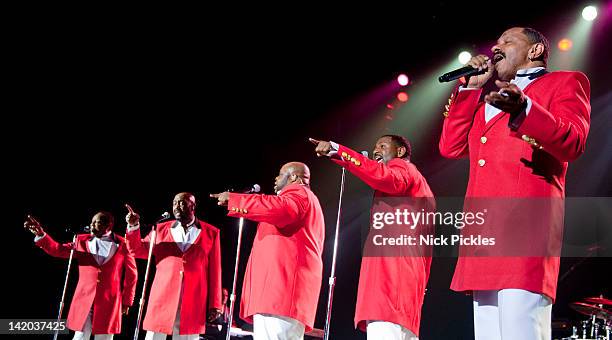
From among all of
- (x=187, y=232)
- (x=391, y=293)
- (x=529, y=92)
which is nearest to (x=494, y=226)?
(x=529, y=92)

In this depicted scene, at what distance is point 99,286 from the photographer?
666 centimetres

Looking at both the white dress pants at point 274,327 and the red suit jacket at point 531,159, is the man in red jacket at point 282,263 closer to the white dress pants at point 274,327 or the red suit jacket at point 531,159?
the white dress pants at point 274,327

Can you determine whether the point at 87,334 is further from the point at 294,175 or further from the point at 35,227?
the point at 294,175

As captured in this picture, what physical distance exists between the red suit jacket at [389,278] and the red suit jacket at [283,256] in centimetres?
67

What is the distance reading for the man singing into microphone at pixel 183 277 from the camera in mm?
5340

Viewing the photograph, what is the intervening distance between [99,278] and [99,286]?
96 millimetres

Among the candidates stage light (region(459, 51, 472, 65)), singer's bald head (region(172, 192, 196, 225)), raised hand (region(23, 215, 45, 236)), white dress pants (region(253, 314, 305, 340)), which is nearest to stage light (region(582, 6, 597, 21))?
stage light (region(459, 51, 472, 65))

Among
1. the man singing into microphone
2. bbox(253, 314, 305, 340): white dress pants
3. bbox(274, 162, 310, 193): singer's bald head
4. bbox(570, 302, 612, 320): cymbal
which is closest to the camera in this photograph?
bbox(253, 314, 305, 340): white dress pants

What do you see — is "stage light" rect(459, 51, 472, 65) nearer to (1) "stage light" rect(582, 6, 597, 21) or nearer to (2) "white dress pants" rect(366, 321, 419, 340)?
(1) "stage light" rect(582, 6, 597, 21)

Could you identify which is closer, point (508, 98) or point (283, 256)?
point (508, 98)

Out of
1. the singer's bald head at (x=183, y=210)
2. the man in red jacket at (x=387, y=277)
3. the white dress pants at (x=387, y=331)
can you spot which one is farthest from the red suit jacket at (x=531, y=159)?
the singer's bald head at (x=183, y=210)

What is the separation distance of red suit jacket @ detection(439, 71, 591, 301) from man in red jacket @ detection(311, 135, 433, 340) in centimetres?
98

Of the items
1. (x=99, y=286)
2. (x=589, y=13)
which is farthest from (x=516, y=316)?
(x=589, y=13)

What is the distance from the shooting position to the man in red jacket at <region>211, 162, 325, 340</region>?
12.8ft
